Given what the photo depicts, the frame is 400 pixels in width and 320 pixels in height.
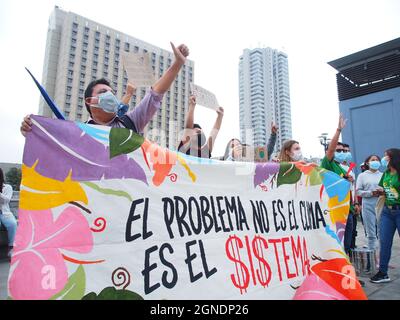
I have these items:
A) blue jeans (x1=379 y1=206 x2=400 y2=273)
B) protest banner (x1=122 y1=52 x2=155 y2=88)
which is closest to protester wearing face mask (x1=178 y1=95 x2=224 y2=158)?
protest banner (x1=122 y1=52 x2=155 y2=88)

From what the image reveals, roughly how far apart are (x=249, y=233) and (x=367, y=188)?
9.51 feet

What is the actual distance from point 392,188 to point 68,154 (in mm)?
3337

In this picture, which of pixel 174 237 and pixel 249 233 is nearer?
pixel 174 237

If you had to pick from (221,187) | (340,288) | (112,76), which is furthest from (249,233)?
(112,76)

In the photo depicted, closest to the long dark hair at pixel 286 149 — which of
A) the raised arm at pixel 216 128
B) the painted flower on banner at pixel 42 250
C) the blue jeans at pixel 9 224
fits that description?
the raised arm at pixel 216 128

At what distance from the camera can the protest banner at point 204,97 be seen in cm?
260

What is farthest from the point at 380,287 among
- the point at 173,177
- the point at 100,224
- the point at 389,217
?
the point at 100,224

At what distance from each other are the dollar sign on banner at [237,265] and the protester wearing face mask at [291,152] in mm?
1426

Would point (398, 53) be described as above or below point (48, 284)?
above

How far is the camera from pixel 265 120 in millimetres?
57625

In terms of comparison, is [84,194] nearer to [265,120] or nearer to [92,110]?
[92,110]

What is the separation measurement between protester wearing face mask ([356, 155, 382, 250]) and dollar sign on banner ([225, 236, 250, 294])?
2734 millimetres

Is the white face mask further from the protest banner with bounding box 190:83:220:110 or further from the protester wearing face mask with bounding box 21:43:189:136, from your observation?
the protester wearing face mask with bounding box 21:43:189:136

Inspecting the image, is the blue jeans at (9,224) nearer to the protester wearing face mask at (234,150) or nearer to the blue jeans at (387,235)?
the protester wearing face mask at (234,150)
